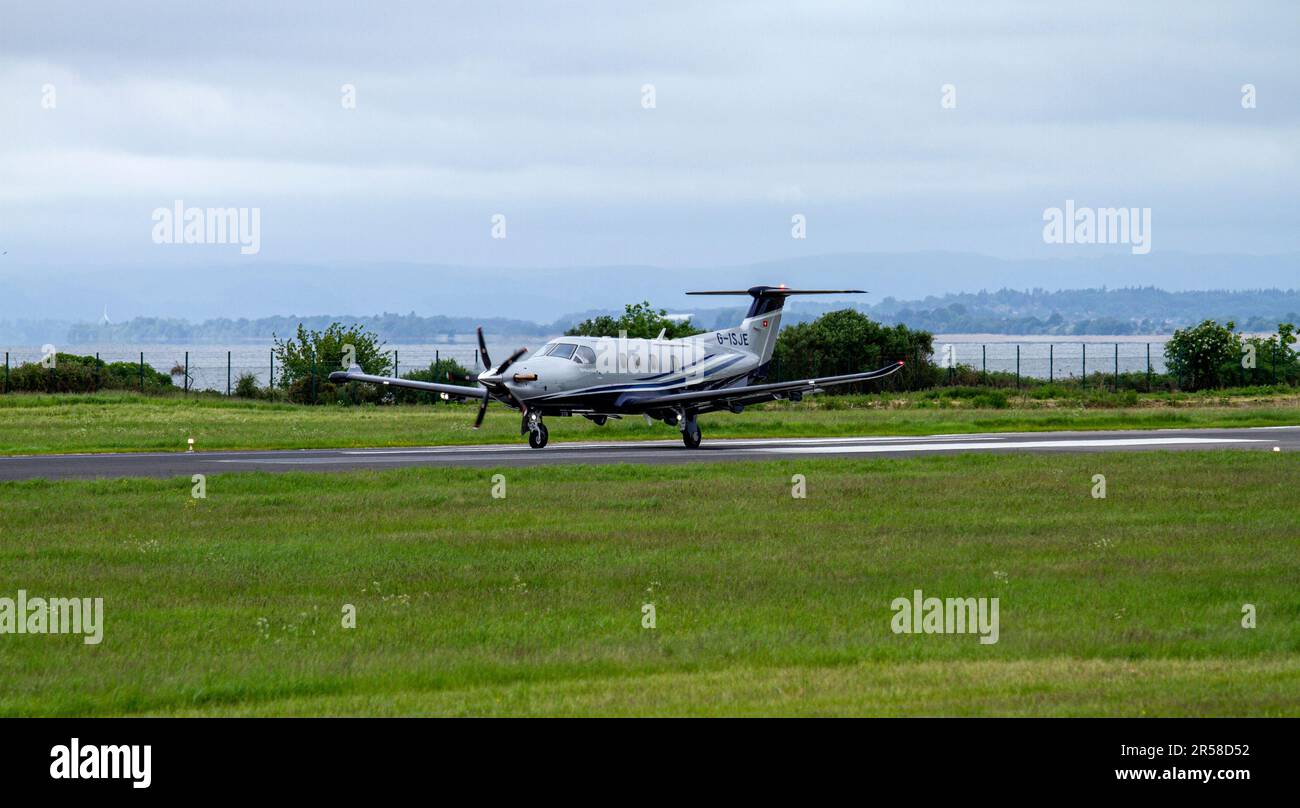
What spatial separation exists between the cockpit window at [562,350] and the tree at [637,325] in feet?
104

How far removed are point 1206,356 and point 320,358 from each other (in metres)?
46.3

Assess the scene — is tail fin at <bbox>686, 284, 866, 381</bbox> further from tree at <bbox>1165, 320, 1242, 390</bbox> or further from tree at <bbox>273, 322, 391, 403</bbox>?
tree at <bbox>1165, 320, 1242, 390</bbox>

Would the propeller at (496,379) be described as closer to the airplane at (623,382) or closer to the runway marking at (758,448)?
the airplane at (623,382)

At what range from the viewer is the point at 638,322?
253ft

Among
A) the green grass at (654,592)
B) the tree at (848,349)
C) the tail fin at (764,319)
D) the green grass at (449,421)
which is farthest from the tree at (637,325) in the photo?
the green grass at (654,592)

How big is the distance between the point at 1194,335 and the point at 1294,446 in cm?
4198

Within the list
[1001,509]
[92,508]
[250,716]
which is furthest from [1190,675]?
[92,508]

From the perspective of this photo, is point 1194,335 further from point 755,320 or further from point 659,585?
point 659,585

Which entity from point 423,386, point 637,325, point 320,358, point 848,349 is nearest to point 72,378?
point 320,358

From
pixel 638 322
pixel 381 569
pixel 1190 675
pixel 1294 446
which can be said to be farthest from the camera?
pixel 638 322

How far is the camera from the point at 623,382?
41.8m

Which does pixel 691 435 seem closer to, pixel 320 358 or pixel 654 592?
pixel 654 592

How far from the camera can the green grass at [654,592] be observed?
40.9 feet

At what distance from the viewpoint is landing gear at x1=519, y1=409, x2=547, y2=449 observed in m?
41.3
